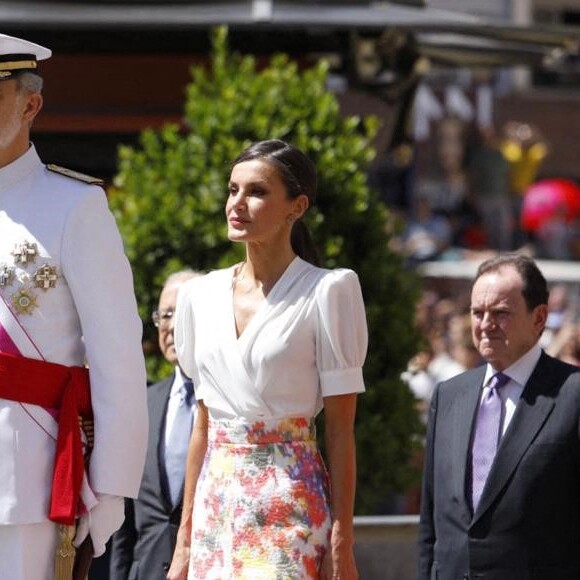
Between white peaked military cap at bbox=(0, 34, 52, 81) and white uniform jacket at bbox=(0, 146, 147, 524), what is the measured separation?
312mm

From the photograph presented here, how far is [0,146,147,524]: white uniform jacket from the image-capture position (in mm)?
4078

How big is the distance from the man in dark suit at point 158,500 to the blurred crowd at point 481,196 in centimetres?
1506

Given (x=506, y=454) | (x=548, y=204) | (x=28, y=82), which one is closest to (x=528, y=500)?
(x=506, y=454)

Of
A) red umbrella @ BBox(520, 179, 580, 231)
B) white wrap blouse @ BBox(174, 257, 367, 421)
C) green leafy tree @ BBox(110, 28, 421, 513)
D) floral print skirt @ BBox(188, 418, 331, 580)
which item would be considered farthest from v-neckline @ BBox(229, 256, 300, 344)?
red umbrella @ BBox(520, 179, 580, 231)

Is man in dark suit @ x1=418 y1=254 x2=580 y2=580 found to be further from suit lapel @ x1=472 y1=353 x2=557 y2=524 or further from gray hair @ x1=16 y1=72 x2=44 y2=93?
gray hair @ x1=16 y1=72 x2=44 y2=93

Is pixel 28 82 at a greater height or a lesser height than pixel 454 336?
lesser

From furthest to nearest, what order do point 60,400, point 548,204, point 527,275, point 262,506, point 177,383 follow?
point 548,204 → point 177,383 → point 527,275 → point 262,506 → point 60,400

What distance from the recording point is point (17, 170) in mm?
4207

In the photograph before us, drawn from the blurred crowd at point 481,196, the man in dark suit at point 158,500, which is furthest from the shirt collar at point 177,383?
the blurred crowd at point 481,196

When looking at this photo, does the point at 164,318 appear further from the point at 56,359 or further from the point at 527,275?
the point at 56,359

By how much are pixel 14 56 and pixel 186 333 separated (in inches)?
45.9

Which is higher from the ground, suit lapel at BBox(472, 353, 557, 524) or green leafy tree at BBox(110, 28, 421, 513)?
green leafy tree at BBox(110, 28, 421, 513)

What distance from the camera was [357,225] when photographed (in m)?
7.91

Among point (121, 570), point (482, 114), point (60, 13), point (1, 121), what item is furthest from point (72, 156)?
point (482, 114)
